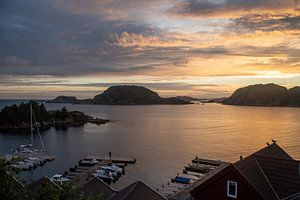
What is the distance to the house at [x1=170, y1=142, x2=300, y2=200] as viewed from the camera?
695 inches

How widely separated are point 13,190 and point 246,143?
81997 mm

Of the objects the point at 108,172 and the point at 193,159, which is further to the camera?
the point at 193,159

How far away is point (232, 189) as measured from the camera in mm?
18453

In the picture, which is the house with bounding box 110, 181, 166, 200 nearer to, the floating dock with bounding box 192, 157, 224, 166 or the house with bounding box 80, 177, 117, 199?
the house with bounding box 80, 177, 117, 199

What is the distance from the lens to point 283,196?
1742 centimetres

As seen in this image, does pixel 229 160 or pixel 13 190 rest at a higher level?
pixel 13 190

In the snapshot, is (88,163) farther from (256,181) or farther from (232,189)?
(256,181)

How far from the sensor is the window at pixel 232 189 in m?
18.3

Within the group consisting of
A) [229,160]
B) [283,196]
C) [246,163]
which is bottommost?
[229,160]

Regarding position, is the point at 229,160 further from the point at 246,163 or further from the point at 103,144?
the point at 246,163

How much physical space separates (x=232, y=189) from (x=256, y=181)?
1299mm

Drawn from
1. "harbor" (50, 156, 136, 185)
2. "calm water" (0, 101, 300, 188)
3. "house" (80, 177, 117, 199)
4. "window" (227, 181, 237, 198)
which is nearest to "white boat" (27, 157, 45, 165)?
"calm water" (0, 101, 300, 188)

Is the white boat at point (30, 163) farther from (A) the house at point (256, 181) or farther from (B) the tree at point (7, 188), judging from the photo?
(B) the tree at point (7, 188)

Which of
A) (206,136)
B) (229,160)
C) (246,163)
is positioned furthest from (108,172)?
(206,136)
